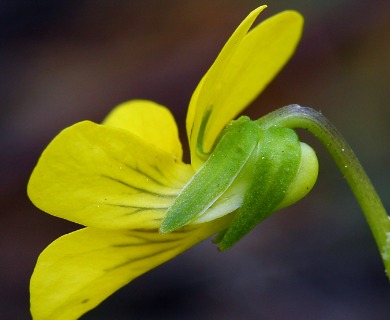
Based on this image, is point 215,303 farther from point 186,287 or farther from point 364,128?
point 364,128

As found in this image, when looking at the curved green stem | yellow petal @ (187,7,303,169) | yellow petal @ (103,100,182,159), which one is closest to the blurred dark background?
yellow petal @ (103,100,182,159)

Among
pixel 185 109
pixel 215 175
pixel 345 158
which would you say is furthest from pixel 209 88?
pixel 185 109

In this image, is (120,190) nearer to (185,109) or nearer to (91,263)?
(91,263)

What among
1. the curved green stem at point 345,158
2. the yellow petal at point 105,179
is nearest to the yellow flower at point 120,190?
the yellow petal at point 105,179

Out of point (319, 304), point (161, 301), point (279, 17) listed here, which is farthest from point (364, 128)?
point (279, 17)

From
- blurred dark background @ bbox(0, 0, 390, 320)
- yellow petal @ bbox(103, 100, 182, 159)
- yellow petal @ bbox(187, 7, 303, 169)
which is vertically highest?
yellow petal @ bbox(187, 7, 303, 169)

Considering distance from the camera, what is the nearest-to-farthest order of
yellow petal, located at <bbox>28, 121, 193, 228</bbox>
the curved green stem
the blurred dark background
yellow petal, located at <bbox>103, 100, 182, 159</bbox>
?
yellow petal, located at <bbox>28, 121, 193, 228</bbox>
the curved green stem
yellow petal, located at <bbox>103, 100, 182, 159</bbox>
the blurred dark background

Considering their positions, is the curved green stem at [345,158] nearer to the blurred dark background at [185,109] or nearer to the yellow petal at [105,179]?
the yellow petal at [105,179]

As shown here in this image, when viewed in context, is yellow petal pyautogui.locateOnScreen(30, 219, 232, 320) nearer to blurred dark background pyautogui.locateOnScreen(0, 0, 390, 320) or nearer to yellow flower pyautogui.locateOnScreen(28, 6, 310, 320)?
yellow flower pyautogui.locateOnScreen(28, 6, 310, 320)
